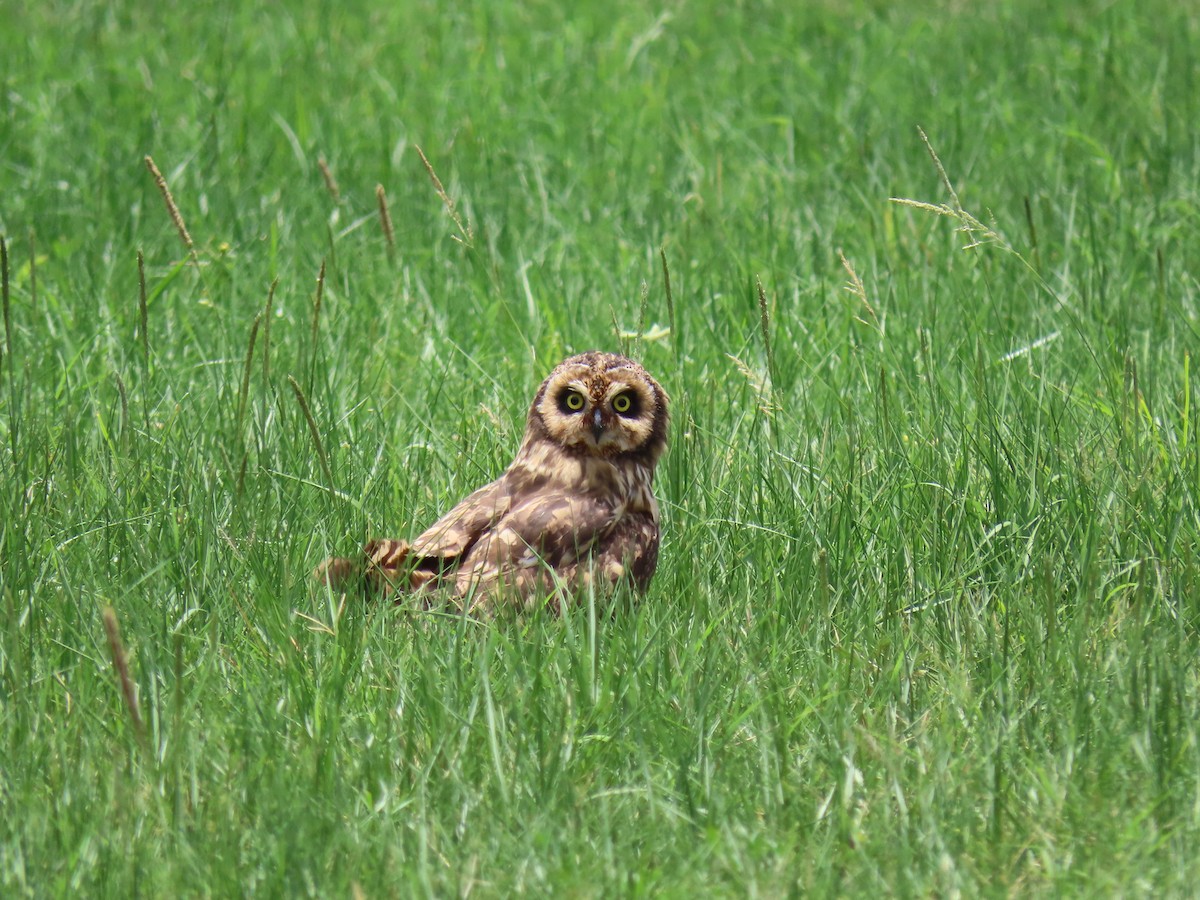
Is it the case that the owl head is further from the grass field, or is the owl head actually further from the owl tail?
the owl tail

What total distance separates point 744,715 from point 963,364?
227cm

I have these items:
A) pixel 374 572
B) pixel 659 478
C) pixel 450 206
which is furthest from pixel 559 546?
pixel 450 206

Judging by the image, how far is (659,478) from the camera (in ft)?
16.0

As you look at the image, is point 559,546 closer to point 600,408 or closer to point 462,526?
point 462,526

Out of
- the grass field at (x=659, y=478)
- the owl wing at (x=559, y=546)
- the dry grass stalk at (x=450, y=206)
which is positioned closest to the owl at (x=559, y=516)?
the owl wing at (x=559, y=546)

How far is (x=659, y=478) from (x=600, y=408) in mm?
559

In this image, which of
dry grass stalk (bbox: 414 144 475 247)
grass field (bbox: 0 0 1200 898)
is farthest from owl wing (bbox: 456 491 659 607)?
dry grass stalk (bbox: 414 144 475 247)

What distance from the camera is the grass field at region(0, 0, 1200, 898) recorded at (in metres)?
3.16

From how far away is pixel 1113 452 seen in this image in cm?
466

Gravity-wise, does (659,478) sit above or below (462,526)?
below

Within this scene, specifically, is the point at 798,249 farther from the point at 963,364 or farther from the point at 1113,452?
the point at 1113,452

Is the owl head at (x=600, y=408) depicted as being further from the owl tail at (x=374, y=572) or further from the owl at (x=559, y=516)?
the owl tail at (x=374, y=572)

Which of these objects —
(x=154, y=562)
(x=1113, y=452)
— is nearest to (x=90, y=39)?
(x=154, y=562)

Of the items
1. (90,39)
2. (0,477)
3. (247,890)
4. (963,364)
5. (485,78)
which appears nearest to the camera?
(247,890)
